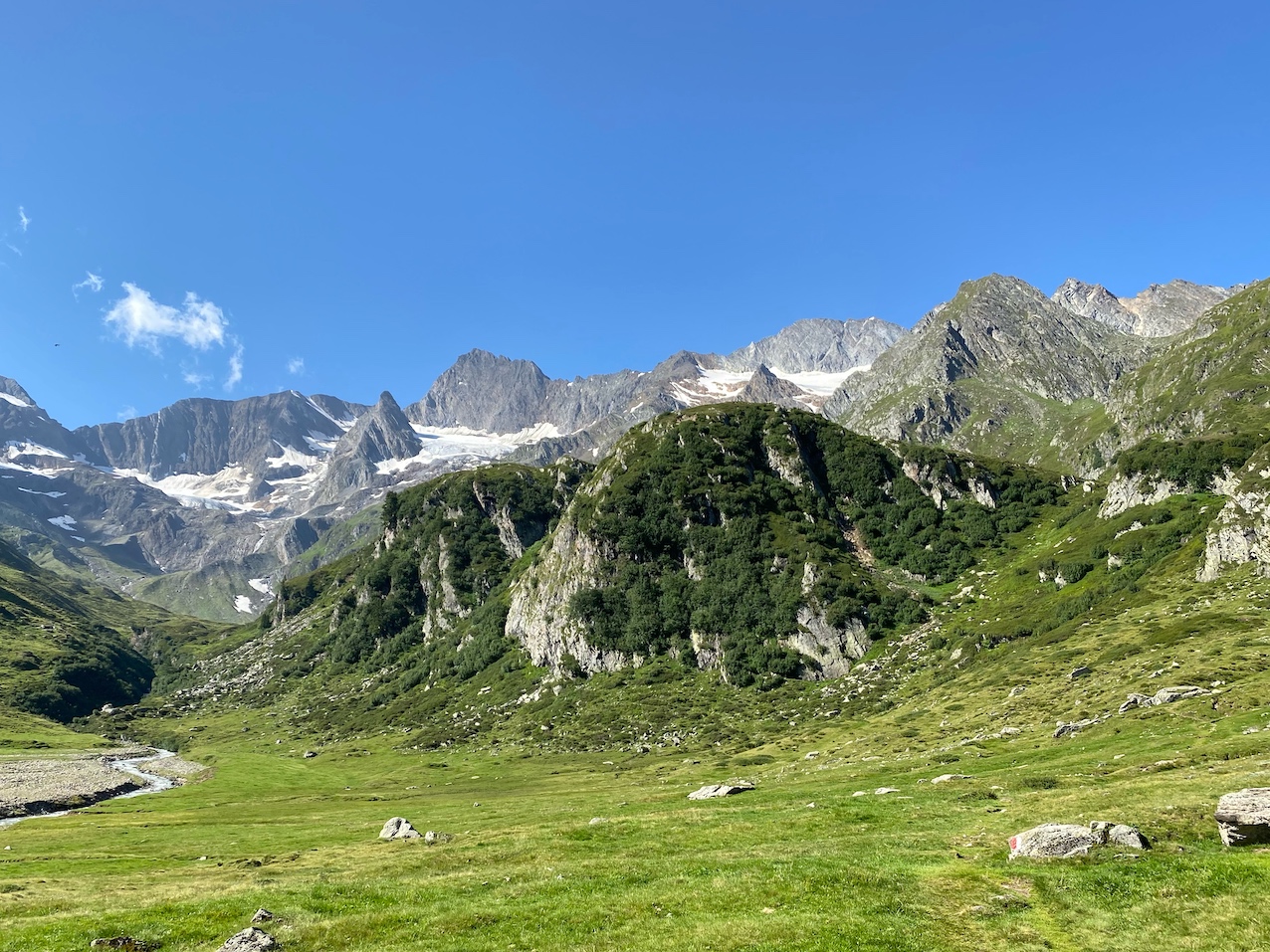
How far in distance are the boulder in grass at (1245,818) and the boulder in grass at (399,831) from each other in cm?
6227

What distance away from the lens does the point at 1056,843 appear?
34156 mm

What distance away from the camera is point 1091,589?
148 m

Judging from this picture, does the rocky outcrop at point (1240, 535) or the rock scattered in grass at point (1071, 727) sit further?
the rocky outcrop at point (1240, 535)

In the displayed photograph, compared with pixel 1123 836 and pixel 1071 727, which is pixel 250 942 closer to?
pixel 1123 836

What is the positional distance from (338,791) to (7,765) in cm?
11417

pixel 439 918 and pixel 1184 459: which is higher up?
pixel 1184 459

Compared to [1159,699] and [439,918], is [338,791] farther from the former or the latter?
[1159,699]

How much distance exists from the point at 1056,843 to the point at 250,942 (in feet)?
133

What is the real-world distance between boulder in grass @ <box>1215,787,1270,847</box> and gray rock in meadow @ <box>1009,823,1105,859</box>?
5.60 metres

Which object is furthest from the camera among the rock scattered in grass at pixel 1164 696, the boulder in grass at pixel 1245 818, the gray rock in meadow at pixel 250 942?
the rock scattered in grass at pixel 1164 696

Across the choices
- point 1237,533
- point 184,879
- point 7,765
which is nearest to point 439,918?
point 184,879

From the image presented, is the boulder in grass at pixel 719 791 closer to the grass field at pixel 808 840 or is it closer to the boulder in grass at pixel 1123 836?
the grass field at pixel 808 840

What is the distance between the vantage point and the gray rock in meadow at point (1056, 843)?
111 ft

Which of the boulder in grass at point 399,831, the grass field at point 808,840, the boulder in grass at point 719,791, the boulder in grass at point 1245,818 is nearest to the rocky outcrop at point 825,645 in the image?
the grass field at point 808,840
